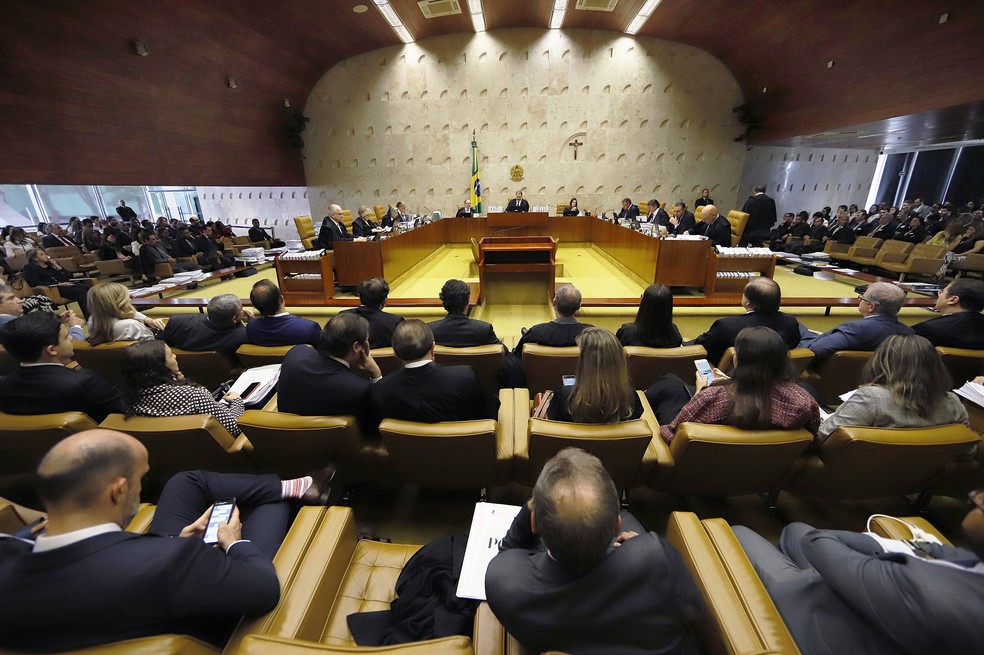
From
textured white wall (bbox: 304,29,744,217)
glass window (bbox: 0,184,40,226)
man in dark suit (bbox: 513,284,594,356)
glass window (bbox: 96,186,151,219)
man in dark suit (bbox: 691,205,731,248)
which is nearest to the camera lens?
man in dark suit (bbox: 513,284,594,356)

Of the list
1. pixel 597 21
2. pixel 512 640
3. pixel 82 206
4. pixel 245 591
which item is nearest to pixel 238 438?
pixel 245 591

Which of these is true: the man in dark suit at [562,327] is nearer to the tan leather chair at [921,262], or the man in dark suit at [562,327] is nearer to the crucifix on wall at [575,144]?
the tan leather chair at [921,262]

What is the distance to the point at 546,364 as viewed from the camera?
232cm

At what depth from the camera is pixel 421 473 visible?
1732 mm

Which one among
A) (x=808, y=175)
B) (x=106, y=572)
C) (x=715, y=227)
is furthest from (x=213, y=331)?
(x=808, y=175)

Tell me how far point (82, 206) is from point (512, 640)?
56.1 feet

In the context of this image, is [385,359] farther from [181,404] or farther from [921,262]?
[921,262]

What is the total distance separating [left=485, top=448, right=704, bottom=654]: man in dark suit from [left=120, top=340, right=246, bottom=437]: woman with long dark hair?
64.9 inches

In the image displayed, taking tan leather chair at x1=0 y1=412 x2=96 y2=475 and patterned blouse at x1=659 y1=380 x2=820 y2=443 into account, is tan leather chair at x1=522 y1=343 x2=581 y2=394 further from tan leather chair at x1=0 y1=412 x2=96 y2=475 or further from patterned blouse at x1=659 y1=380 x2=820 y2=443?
tan leather chair at x1=0 y1=412 x2=96 y2=475

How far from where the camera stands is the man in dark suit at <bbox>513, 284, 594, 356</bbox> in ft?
7.80

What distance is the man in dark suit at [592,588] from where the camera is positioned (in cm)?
78

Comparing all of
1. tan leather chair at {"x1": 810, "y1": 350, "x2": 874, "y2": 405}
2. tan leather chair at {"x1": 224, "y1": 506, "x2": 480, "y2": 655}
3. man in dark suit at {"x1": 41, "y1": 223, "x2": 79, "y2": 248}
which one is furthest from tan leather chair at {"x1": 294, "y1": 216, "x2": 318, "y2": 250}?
tan leather chair at {"x1": 810, "y1": 350, "x2": 874, "y2": 405}

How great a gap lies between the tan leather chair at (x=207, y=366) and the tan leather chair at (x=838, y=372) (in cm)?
387

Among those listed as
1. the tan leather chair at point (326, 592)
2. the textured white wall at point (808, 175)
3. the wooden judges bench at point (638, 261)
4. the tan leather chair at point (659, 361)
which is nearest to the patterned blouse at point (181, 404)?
the tan leather chair at point (326, 592)
